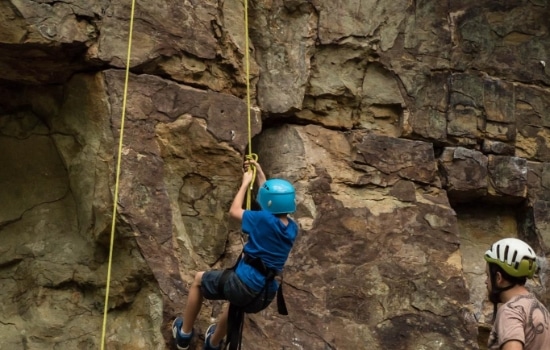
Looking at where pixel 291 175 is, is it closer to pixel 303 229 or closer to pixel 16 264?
pixel 303 229

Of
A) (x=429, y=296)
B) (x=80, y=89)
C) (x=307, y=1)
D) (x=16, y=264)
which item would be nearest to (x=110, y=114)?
(x=80, y=89)

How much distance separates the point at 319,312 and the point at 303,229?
82cm

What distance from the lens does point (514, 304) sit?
192 inches

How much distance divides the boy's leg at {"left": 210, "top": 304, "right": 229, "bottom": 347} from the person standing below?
2.05m

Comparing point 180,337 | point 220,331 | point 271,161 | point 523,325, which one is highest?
point 271,161

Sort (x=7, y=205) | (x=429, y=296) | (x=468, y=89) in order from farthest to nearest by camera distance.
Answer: (x=468, y=89) < (x=429, y=296) < (x=7, y=205)

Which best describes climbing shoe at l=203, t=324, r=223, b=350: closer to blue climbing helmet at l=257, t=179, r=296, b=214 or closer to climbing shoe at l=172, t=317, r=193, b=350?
climbing shoe at l=172, t=317, r=193, b=350

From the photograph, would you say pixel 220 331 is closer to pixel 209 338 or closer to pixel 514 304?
pixel 209 338

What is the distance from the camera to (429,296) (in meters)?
8.02

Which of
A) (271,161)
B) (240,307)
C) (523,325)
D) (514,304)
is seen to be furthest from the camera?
(271,161)

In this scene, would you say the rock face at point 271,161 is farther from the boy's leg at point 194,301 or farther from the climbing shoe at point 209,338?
the boy's leg at point 194,301

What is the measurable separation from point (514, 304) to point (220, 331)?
2.36m

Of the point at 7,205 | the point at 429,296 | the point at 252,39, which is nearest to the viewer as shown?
the point at 7,205

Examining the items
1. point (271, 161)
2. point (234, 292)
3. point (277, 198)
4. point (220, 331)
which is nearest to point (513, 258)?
point (277, 198)
